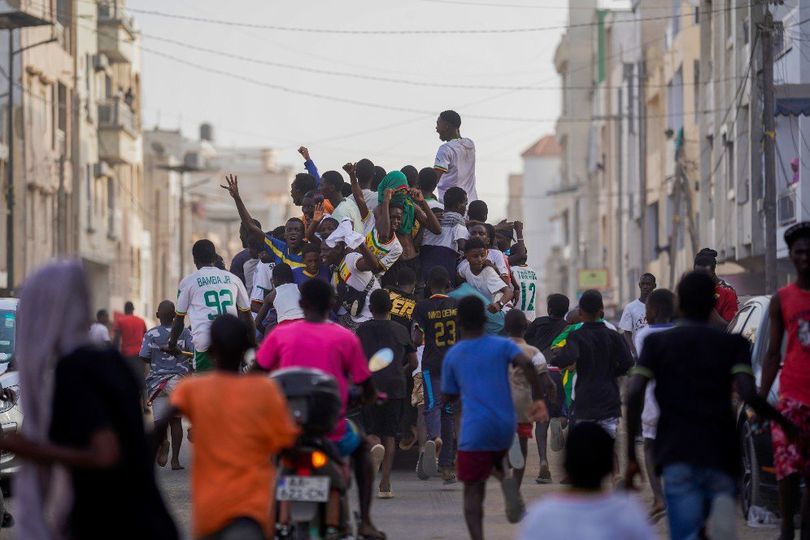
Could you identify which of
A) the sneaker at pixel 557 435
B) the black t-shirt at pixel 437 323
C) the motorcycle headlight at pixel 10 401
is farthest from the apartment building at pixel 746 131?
the motorcycle headlight at pixel 10 401

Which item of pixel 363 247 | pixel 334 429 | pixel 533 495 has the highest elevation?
pixel 363 247

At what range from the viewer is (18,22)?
135ft

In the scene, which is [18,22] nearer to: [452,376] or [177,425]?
[177,425]

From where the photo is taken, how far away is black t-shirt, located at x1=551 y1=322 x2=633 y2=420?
46.4 ft

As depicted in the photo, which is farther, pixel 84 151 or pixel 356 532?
pixel 84 151

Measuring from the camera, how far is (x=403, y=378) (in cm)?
1544

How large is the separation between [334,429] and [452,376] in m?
1.00

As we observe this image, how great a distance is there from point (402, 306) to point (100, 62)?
47.5 m

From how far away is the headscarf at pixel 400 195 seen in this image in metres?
17.9

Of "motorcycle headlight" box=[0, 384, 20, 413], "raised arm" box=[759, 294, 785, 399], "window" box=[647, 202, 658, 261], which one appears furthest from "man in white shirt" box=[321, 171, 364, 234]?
"window" box=[647, 202, 658, 261]

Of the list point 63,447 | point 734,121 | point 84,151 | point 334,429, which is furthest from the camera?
point 84,151

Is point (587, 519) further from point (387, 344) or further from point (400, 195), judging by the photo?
point (400, 195)

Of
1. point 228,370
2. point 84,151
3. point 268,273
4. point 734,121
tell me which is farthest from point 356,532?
point 84,151

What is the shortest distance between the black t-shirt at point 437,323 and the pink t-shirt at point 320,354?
559 cm
